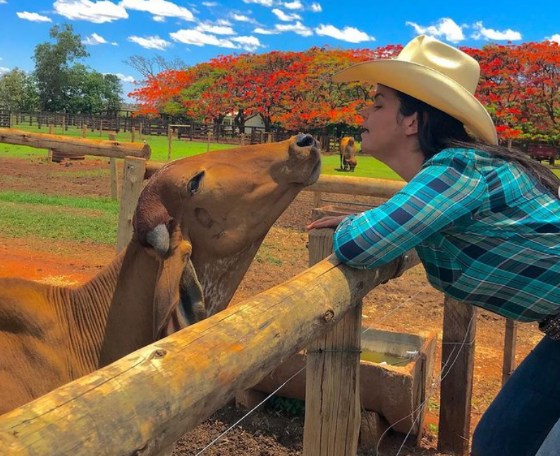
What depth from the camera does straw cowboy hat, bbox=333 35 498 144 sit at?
2.12 meters

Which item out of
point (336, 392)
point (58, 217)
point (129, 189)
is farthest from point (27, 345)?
point (58, 217)

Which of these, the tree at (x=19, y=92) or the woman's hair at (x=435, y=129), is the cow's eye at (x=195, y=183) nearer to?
the woman's hair at (x=435, y=129)

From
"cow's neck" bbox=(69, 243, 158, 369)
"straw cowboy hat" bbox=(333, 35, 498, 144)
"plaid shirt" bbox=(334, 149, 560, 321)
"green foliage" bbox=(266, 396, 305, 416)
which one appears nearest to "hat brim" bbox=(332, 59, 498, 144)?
"straw cowboy hat" bbox=(333, 35, 498, 144)

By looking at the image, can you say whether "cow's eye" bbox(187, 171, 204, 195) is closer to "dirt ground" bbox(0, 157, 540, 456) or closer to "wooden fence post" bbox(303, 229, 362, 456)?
"wooden fence post" bbox(303, 229, 362, 456)

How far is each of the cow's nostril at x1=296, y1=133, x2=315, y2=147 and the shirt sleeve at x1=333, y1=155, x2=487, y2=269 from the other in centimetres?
108

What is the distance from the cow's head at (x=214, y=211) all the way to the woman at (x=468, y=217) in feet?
1.63

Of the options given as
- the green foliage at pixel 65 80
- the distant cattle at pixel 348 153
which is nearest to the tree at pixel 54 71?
the green foliage at pixel 65 80

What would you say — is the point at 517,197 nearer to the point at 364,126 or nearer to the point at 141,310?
the point at 364,126

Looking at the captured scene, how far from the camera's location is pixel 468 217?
1.91m

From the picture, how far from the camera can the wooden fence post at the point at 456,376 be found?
4137 mm

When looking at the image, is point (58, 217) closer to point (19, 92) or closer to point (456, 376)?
point (456, 376)

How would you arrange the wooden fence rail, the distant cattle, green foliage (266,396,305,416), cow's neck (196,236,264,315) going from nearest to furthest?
the wooden fence rail < cow's neck (196,236,264,315) < green foliage (266,396,305,416) < the distant cattle

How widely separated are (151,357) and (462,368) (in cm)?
352

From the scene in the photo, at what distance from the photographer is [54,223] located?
11.1m
